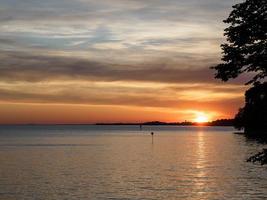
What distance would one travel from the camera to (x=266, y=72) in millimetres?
25531

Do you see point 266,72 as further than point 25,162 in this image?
No

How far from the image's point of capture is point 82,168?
79312 mm

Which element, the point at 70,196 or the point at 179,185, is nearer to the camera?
the point at 70,196

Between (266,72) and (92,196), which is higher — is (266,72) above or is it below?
above

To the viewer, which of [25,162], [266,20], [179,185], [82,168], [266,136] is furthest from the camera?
[25,162]

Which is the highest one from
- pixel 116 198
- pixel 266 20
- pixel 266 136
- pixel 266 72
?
pixel 266 20

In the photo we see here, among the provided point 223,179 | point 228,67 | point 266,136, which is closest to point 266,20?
point 228,67

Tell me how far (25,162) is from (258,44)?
237 ft

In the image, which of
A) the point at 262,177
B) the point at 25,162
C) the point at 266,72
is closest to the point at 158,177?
Answer: the point at 262,177

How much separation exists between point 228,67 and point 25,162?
2811 inches

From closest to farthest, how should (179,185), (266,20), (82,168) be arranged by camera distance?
(266,20) → (179,185) → (82,168)

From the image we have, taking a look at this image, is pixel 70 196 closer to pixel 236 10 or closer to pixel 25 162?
pixel 236 10

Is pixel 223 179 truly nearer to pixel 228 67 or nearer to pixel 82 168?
pixel 82 168

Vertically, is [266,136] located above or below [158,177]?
above
